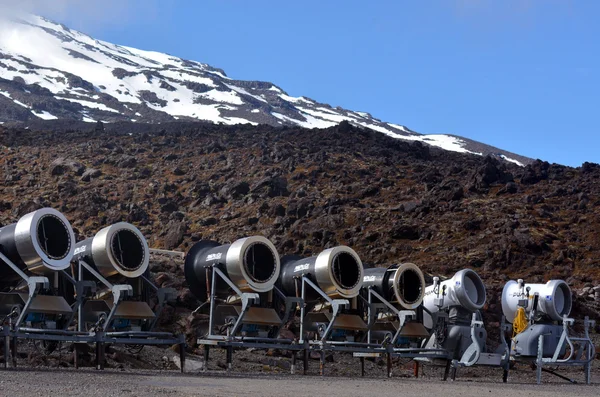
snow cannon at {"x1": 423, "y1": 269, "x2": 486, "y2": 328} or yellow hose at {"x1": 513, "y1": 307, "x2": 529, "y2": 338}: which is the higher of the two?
snow cannon at {"x1": 423, "y1": 269, "x2": 486, "y2": 328}

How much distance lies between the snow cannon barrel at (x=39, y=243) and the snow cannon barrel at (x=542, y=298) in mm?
16244

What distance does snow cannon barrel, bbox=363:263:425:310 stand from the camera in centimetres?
3388

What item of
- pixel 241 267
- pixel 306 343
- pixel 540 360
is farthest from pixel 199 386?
pixel 540 360

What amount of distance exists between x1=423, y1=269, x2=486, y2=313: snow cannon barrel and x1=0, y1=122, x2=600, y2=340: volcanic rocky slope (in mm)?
11440

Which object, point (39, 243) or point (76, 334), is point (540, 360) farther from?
point (39, 243)

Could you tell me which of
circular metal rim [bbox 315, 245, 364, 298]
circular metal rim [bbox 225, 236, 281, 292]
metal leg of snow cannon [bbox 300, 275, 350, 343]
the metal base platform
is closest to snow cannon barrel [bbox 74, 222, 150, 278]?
the metal base platform

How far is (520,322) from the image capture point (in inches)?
1350

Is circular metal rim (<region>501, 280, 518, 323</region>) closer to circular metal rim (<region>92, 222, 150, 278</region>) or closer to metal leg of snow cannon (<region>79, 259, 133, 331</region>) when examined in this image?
circular metal rim (<region>92, 222, 150, 278</region>)

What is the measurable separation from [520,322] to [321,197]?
39384 millimetres

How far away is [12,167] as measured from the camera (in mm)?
82562

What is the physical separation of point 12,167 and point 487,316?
50.3 meters

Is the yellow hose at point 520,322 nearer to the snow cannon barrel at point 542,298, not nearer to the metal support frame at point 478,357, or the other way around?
the snow cannon barrel at point 542,298

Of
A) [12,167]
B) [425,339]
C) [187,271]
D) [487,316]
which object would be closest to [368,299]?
[425,339]

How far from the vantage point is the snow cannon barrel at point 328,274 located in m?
32.2
